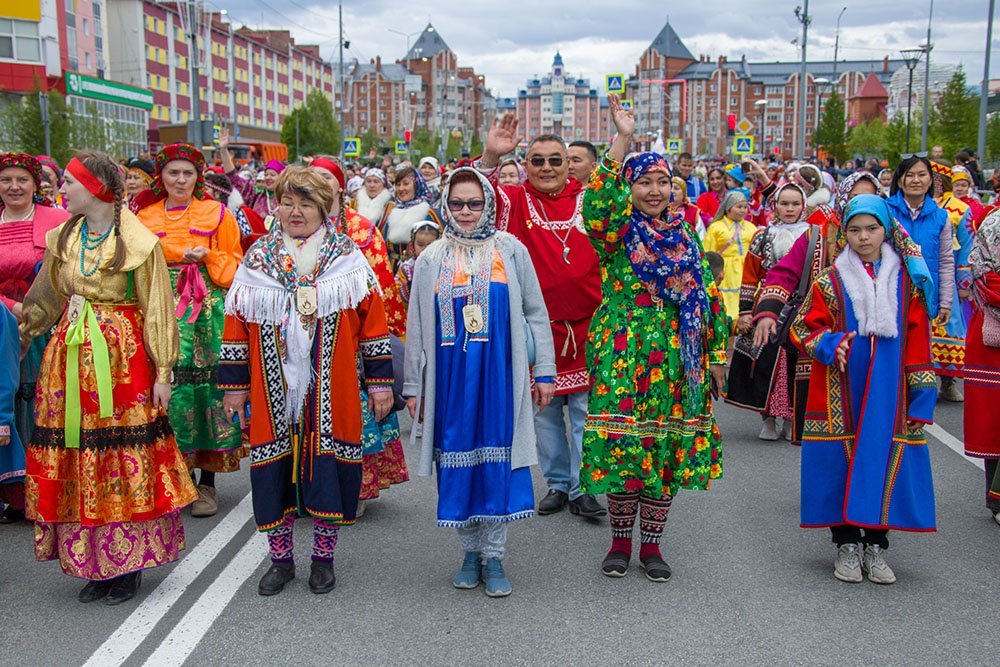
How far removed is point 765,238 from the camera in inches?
304

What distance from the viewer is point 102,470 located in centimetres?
457

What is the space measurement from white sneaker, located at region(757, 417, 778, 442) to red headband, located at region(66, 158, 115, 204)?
532 cm

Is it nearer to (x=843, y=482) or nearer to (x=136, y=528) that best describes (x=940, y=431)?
(x=843, y=482)

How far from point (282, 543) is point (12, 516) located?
7.23ft

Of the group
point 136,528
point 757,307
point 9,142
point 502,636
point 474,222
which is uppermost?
point 9,142

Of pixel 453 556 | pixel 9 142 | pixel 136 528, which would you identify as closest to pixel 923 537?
pixel 453 556

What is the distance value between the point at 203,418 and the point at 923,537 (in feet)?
13.6

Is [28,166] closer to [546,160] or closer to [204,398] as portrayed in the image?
[204,398]

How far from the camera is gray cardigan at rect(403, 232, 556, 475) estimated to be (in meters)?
4.66

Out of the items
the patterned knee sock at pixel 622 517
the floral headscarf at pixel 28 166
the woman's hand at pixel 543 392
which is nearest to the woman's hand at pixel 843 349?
the patterned knee sock at pixel 622 517

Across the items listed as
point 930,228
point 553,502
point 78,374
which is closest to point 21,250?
point 78,374

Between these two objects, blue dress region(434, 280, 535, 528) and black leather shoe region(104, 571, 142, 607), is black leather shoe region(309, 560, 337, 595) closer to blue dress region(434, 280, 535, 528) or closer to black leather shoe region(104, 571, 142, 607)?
blue dress region(434, 280, 535, 528)

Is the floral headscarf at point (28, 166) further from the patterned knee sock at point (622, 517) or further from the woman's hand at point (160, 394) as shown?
the patterned knee sock at point (622, 517)

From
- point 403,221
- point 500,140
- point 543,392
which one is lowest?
point 543,392
